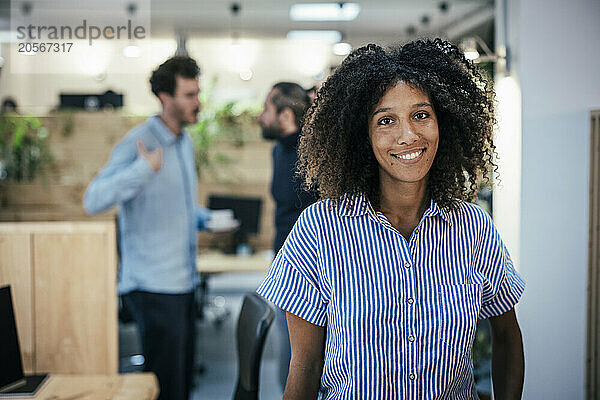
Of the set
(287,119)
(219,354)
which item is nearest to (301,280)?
(287,119)

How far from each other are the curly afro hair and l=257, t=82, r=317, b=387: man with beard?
960 millimetres

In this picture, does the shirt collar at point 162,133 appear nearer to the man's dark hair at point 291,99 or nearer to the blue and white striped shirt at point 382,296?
the man's dark hair at point 291,99

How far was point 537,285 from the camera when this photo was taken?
110 inches

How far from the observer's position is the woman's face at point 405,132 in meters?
1.34

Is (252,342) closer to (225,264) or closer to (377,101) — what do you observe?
(377,101)

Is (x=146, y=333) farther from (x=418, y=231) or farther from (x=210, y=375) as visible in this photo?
(x=418, y=231)

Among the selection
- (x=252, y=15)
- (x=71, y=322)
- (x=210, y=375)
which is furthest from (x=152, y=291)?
(x=252, y=15)

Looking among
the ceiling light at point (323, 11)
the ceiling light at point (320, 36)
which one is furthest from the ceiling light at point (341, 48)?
the ceiling light at point (323, 11)

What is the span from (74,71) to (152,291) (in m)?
1.51

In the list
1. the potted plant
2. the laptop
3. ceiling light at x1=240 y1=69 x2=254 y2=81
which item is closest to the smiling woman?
the laptop

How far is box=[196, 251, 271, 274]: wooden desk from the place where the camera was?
4141mm

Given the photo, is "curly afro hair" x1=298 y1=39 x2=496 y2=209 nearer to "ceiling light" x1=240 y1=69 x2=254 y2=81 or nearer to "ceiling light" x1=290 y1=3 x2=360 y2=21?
"ceiling light" x1=290 y1=3 x2=360 y2=21

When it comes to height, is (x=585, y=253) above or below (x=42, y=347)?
above

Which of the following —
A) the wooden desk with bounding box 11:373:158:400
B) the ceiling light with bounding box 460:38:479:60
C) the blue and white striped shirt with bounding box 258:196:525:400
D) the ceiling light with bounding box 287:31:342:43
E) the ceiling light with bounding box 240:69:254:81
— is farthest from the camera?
the ceiling light with bounding box 240:69:254:81
